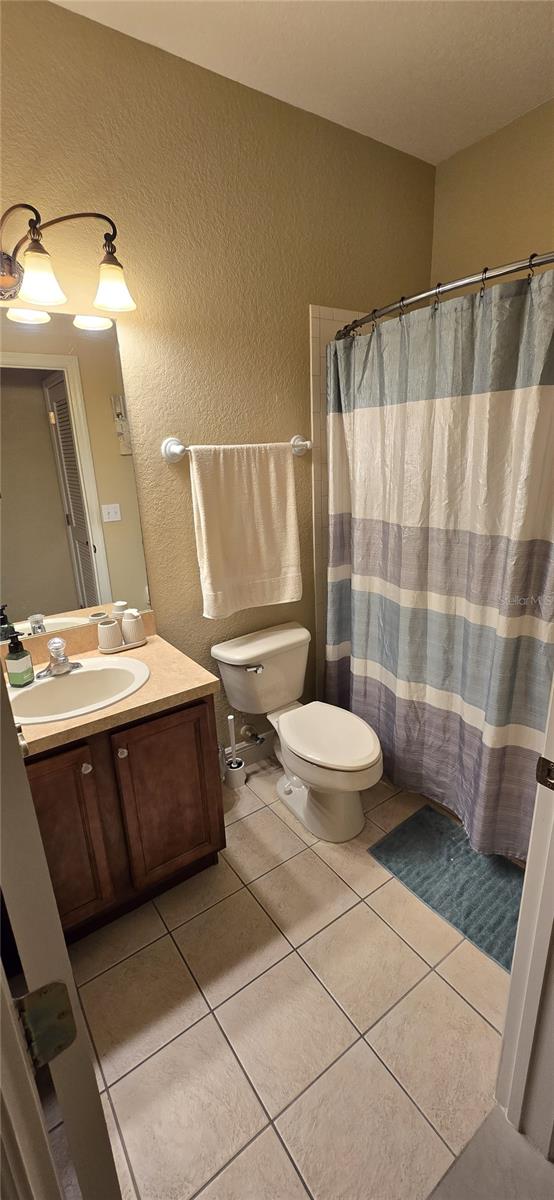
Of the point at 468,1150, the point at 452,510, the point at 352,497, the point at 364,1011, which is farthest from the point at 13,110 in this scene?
the point at 468,1150

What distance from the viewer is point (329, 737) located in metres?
1.83

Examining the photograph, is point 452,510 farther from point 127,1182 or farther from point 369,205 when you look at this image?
point 127,1182

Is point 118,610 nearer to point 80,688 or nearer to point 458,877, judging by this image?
point 80,688

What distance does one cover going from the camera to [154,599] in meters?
1.85

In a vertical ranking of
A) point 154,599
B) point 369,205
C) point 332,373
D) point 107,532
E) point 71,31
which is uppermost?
point 71,31

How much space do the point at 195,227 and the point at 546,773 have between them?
1.88 meters

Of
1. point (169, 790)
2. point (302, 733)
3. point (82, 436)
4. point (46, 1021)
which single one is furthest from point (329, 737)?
point (46, 1021)

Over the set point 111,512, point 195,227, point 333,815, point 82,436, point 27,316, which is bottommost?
point 333,815

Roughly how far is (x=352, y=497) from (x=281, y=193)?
1115 millimetres

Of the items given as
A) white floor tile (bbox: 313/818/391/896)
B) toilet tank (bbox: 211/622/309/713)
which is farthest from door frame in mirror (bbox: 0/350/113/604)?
white floor tile (bbox: 313/818/391/896)

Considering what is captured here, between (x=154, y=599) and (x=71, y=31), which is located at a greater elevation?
(x=71, y=31)

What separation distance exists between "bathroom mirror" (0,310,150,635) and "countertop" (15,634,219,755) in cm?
24

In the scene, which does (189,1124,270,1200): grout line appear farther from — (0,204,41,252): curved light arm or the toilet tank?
(0,204,41,252): curved light arm

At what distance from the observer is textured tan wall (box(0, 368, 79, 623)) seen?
145 centimetres
